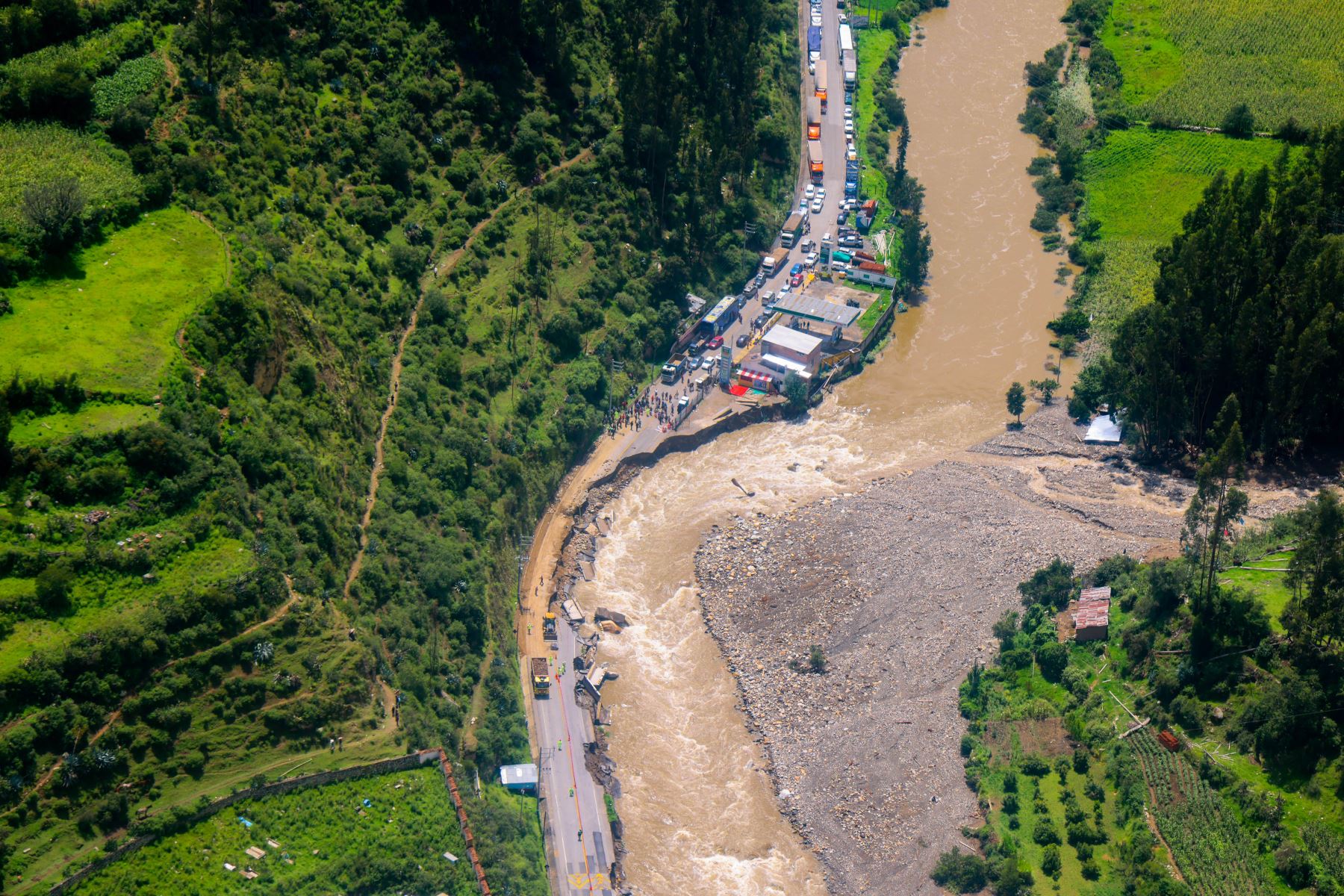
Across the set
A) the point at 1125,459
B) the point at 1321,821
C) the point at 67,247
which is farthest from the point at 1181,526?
the point at 67,247

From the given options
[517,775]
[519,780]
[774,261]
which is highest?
[774,261]

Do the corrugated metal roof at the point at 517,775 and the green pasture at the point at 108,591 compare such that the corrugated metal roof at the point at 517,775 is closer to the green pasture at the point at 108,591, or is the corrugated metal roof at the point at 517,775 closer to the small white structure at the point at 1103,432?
the green pasture at the point at 108,591

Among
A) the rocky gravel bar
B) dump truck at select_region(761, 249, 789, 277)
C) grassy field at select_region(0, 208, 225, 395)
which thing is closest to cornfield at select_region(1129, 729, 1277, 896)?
the rocky gravel bar

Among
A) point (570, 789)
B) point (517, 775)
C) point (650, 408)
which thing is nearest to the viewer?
point (517, 775)

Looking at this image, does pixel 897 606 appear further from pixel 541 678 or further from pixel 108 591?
pixel 108 591

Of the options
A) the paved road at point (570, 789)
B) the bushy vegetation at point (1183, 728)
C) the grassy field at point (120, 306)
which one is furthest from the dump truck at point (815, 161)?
the grassy field at point (120, 306)

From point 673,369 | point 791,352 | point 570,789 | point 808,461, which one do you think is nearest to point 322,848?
point 570,789

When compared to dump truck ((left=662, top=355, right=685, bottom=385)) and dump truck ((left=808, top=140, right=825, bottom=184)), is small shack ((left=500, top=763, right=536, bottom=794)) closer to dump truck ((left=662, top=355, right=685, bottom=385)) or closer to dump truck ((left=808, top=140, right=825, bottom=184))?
dump truck ((left=662, top=355, right=685, bottom=385))

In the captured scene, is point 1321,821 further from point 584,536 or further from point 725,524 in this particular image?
point 584,536
